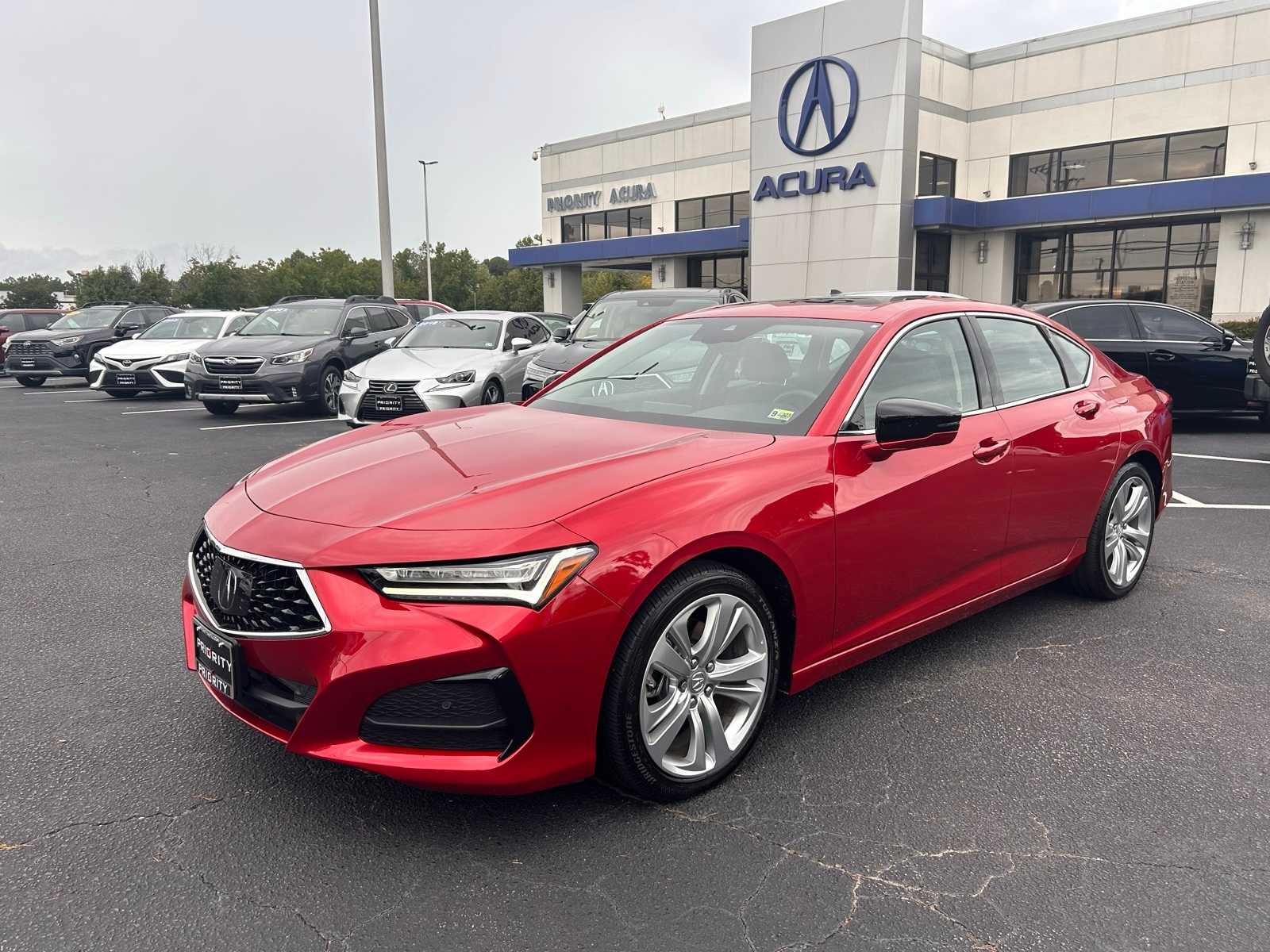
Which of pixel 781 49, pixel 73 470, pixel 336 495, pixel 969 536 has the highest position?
pixel 781 49

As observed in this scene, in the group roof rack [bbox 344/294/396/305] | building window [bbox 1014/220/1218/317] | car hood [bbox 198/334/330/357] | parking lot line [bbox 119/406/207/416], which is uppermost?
building window [bbox 1014/220/1218/317]

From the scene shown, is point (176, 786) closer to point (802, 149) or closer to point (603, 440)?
point (603, 440)

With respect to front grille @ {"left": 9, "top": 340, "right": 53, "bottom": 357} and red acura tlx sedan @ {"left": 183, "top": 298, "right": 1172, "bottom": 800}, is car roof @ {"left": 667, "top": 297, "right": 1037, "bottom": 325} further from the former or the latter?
front grille @ {"left": 9, "top": 340, "right": 53, "bottom": 357}

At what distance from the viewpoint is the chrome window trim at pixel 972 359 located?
354 cm

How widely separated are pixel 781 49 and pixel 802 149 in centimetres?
274

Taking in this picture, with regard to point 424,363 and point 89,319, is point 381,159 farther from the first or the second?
point 424,363

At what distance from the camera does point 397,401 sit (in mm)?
11141

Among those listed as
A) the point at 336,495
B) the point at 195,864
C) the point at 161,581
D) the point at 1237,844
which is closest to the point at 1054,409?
the point at 1237,844

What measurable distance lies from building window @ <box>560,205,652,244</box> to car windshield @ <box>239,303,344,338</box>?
2710 centimetres

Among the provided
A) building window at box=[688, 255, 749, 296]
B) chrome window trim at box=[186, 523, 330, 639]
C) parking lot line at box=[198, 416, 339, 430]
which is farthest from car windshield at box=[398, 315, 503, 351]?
building window at box=[688, 255, 749, 296]

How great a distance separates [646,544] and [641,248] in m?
37.2

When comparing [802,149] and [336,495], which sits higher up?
[802,149]

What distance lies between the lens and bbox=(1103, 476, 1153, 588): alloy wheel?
4.88 meters

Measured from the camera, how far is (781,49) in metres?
26.7
